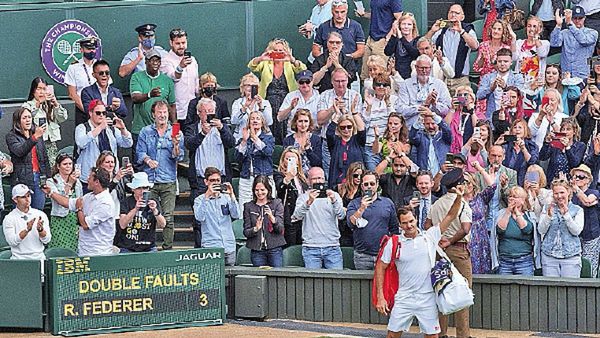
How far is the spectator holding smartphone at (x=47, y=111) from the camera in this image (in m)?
20.5

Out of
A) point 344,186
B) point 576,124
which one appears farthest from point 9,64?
point 576,124

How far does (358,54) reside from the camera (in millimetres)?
22453

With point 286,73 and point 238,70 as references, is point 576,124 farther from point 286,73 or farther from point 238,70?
point 238,70

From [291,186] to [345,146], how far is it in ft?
3.07

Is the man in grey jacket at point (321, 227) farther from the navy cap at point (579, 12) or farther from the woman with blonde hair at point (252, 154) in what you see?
the navy cap at point (579, 12)

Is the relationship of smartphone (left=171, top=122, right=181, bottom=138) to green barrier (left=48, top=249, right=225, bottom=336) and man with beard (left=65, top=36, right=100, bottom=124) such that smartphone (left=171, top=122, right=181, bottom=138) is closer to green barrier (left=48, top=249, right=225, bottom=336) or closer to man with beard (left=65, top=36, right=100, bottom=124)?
man with beard (left=65, top=36, right=100, bottom=124)

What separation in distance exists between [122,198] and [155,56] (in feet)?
9.65

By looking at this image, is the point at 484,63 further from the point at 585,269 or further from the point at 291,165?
the point at 585,269

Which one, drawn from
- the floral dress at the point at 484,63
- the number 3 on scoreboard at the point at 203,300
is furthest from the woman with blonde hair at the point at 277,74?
the number 3 on scoreboard at the point at 203,300

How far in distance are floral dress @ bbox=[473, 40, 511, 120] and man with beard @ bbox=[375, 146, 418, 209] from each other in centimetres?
239

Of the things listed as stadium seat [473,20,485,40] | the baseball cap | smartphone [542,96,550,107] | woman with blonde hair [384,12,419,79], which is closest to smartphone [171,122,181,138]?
the baseball cap

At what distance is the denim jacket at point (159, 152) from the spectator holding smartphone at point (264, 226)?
70.5 inches

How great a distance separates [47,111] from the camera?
812 inches

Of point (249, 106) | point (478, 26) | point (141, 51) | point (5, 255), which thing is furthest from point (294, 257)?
point (478, 26)
